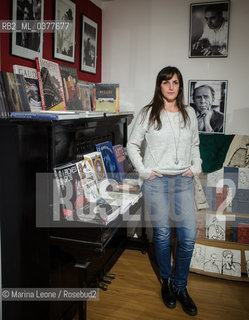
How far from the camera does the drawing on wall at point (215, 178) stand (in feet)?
9.54

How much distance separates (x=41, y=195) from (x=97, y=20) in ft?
6.98

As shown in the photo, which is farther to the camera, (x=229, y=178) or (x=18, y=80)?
(x=229, y=178)

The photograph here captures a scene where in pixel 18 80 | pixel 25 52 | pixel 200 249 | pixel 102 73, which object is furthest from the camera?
pixel 102 73

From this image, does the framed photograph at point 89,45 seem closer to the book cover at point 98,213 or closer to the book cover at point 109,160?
the book cover at point 109,160

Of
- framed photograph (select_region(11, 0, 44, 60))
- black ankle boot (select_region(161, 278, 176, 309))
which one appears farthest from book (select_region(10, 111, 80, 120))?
black ankle boot (select_region(161, 278, 176, 309))

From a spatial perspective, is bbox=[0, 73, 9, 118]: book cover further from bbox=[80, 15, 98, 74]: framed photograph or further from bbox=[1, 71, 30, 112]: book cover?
bbox=[80, 15, 98, 74]: framed photograph

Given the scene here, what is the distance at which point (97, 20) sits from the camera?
3.18 m

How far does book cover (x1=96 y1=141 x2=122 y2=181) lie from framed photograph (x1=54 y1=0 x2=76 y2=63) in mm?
781

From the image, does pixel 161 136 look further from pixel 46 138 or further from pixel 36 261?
pixel 36 261

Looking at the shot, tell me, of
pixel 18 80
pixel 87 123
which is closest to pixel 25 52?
pixel 18 80

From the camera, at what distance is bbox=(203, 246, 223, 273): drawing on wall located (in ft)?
9.12

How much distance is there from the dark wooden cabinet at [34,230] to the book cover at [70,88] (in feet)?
1.57

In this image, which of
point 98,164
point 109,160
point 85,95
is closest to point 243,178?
point 109,160

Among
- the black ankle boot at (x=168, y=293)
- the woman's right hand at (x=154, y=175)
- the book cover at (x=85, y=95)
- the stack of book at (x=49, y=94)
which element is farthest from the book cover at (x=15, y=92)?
the black ankle boot at (x=168, y=293)
